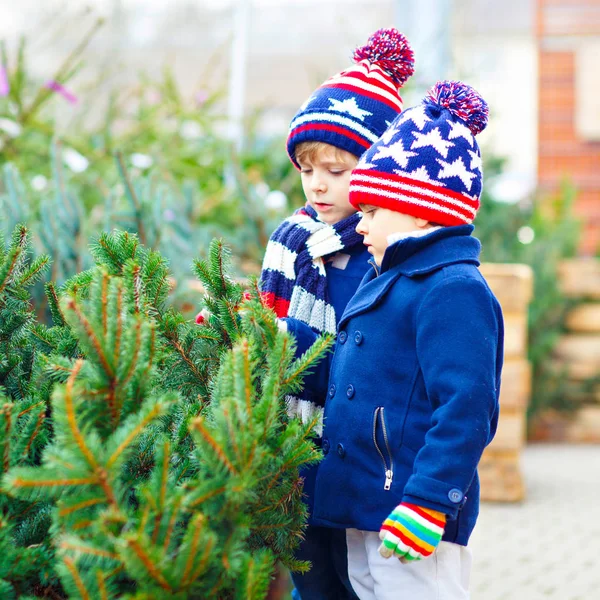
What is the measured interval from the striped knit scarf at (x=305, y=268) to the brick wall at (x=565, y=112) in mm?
8488

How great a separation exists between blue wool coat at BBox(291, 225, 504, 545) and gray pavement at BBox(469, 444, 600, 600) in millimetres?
1855

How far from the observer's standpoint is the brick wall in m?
10.2

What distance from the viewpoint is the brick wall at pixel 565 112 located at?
10.2m

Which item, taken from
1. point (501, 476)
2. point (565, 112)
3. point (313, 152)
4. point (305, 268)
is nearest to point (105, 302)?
point (305, 268)

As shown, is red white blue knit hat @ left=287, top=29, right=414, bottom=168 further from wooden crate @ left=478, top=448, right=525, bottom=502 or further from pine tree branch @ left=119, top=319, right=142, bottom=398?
wooden crate @ left=478, top=448, right=525, bottom=502

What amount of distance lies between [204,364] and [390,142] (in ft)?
1.95

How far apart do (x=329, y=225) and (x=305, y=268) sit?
124 millimetres

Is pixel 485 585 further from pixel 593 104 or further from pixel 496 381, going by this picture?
→ pixel 593 104

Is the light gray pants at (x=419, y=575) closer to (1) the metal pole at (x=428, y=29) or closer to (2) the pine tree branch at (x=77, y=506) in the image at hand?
(2) the pine tree branch at (x=77, y=506)

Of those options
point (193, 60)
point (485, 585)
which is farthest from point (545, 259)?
point (193, 60)

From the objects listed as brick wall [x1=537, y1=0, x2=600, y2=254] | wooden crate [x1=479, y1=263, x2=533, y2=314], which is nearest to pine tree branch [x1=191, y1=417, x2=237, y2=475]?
→ wooden crate [x1=479, y1=263, x2=533, y2=314]

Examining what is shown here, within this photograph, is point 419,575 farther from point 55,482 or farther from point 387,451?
point 55,482

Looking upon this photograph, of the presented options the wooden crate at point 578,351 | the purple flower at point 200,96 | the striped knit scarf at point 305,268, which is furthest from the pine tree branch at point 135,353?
the wooden crate at point 578,351

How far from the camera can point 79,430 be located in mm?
1241
